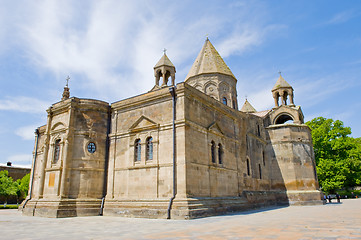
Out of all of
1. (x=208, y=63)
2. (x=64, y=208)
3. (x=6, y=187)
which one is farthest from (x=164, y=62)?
(x=6, y=187)

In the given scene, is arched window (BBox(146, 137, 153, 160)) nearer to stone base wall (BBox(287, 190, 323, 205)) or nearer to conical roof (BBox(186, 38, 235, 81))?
conical roof (BBox(186, 38, 235, 81))

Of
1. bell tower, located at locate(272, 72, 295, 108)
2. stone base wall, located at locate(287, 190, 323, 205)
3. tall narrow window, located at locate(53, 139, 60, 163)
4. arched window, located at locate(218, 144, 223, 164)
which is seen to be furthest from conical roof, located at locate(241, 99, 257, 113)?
tall narrow window, located at locate(53, 139, 60, 163)

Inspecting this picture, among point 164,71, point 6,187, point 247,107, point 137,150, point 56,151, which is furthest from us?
point 6,187

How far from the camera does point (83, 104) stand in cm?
1767

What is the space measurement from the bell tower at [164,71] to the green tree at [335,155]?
76.7 ft

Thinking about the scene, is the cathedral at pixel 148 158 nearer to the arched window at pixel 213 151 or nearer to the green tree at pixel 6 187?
the arched window at pixel 213 151

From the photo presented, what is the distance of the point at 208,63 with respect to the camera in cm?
2636

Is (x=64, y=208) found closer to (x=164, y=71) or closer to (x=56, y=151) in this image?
(x=56, y=151)

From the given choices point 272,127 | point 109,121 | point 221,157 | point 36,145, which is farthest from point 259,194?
point 36,145

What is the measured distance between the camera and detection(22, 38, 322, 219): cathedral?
47.9 ft

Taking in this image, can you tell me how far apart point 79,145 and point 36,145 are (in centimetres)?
870

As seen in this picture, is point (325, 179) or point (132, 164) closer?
point (132, 164)

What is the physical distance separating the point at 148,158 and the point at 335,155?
2955cm

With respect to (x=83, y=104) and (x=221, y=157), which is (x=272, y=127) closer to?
(x=221, y=157)
